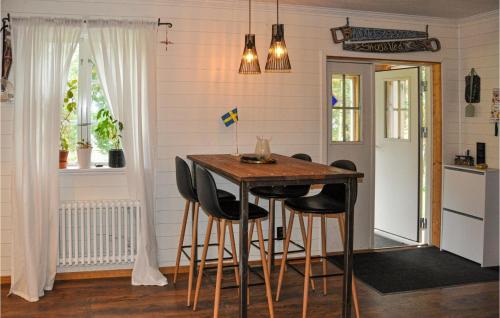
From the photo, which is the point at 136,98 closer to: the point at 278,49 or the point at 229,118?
the point at 229,118

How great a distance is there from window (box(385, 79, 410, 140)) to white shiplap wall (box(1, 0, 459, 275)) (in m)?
0.99

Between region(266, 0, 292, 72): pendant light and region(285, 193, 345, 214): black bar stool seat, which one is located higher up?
region(266, 0, 292, 72): pendant light

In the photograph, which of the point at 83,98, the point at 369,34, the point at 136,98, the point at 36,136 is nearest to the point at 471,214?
the point at 369,34

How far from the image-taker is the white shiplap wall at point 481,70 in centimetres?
544

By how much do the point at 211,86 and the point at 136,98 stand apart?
716 mm

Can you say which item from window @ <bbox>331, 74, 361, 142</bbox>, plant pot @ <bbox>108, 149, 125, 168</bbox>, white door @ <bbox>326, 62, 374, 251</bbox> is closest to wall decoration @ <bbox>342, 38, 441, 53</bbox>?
white door @ <bbox>326, 62, 374, 251</bbox>

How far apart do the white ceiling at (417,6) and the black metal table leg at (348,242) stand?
231cm

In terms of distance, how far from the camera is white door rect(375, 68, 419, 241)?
6105 millimetres

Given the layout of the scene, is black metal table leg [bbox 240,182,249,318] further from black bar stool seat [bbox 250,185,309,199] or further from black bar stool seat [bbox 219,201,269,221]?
black bar stool seat [bbox 250,185,309,199]

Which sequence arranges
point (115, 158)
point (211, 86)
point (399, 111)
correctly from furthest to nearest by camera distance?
1. point (399, 111)
2. point (211, 86)
3. point (115, 158)

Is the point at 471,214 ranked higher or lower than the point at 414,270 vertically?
higher

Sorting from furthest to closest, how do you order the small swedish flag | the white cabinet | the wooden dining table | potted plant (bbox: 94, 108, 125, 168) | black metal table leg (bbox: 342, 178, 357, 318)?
1. the white cabinet
2. the small swedish flag
3. potted plant (bbox: 94, 108, 125, 168)
4. black metal table leg (bbox: 342, 178, 357, 318)
5. the wooden dining table

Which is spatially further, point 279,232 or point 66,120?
point 279,232

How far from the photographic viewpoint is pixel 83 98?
4891mm
